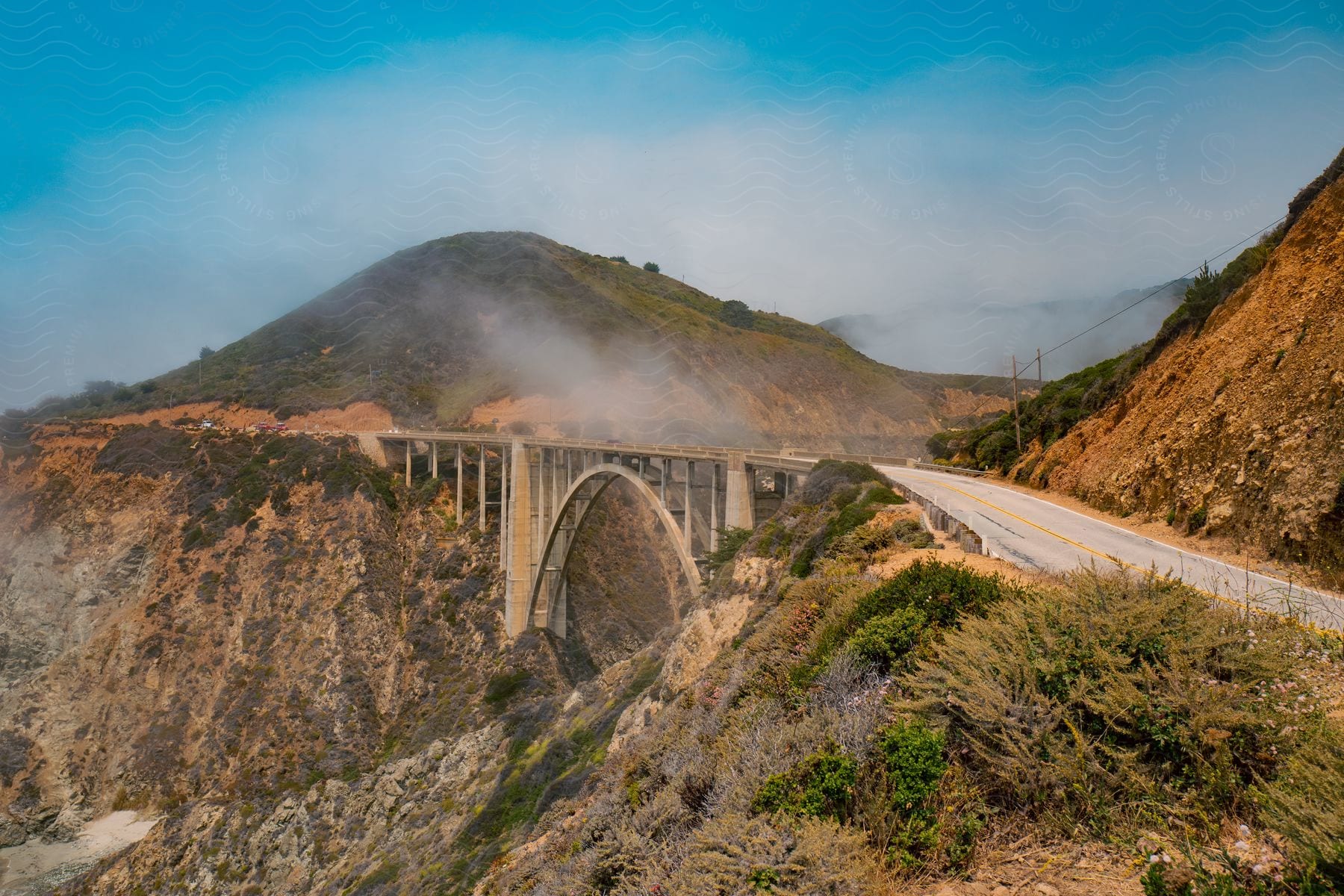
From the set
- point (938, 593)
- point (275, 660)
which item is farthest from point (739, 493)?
point (275, 660)

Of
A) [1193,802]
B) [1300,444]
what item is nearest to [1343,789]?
[1193,802]

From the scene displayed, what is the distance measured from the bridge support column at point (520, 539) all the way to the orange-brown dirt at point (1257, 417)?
3417 centimetres

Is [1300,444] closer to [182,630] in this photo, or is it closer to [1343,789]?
[1343,789]

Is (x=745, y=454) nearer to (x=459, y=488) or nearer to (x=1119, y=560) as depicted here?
(x=1119, y=560)

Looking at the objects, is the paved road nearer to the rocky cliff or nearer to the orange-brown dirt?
the orange-brown dirt

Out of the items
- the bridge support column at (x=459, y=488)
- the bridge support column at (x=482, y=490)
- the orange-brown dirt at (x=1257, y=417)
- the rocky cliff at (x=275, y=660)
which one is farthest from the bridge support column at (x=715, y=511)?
the bridge support column at (x=459, y=488)

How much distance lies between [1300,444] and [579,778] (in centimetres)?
2015

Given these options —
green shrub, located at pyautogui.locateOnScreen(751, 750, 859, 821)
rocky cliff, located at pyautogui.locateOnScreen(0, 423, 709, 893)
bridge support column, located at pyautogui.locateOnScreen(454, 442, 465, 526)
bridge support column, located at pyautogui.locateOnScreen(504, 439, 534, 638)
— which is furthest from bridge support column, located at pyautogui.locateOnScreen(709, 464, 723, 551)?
bridge support column, located at pyautogui.locateOnScreen(454, 442, 465, 526)

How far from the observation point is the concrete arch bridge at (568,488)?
25375 mm

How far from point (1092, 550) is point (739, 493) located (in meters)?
12.9

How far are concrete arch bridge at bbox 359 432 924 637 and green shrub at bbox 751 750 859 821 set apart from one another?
17631mm

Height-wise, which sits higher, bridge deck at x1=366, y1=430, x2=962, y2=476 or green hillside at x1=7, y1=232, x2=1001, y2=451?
green hillside at x1=7, y1=232, x2=1001, y2=451

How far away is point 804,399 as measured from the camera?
101m

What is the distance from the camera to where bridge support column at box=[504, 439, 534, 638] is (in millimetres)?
46406
